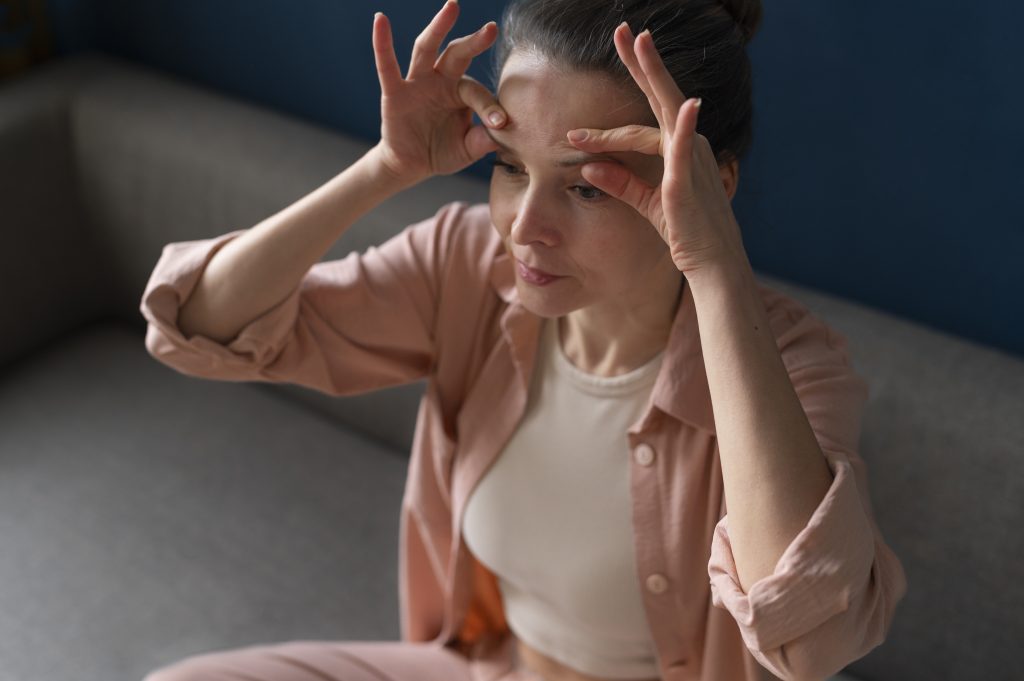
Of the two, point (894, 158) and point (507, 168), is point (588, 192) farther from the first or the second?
point (894, 158)

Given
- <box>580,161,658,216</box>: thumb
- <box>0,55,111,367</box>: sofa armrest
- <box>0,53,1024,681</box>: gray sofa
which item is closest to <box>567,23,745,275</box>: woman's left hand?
<box>580,161,658,216</box>: thumb

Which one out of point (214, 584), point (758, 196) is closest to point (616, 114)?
point (758, 196)

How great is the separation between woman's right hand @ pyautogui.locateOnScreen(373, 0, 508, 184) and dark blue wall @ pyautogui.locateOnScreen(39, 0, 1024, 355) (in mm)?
520

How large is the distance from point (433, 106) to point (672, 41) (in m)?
0.26

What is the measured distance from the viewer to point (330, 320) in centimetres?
142

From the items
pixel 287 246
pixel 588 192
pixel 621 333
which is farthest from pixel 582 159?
pixel 287 246

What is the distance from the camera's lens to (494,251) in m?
1.41

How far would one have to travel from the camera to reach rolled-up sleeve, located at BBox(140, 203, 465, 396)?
1.35 metres

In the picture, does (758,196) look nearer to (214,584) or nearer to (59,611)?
(214,584)

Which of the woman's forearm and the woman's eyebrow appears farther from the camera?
the woman's forearm

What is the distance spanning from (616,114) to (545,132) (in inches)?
2.6

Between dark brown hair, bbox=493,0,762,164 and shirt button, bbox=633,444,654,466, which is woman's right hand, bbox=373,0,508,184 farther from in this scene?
shirt button, bbox=633,444,654,466

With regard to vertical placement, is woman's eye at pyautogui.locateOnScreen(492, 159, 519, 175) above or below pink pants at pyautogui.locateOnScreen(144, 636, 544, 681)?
above

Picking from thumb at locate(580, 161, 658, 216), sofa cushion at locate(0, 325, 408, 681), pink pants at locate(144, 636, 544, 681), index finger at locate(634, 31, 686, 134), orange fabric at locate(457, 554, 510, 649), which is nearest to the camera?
index finger at locate(634, 31, 686, 134)
